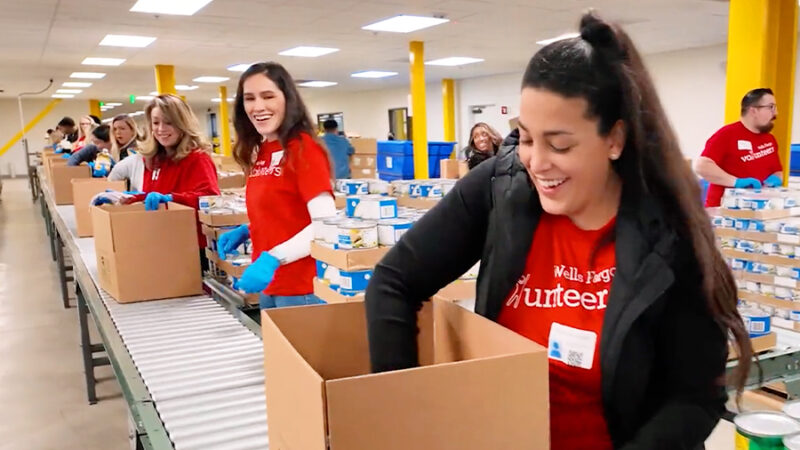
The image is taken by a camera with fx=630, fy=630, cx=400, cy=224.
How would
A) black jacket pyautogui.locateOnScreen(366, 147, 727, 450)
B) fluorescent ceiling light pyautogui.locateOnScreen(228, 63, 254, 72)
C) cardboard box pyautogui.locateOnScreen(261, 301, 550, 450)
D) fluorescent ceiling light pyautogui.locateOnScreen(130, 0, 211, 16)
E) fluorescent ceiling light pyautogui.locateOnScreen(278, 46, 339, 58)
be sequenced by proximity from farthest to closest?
fluorescent ceiling light pyautogui.locateOnScreen(228, 63, 254, 72)
fluorescent ceiling light pyautogui.locateOnScreen(278, 46, 339, 58)
fluorescent ceiling light pyautogui.locateOnScreen(130, 0, 211, 16)
black jacket pyautogui.locateOnScreen(366, 147, 727, 450)
cardboard box pyautogui.locateOnScreen(261, 301, 550, 450)

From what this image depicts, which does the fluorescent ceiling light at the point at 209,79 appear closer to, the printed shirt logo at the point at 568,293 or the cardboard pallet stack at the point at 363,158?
the cardboard pallet stack at the point at 363,158

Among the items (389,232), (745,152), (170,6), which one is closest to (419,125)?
(170,6)

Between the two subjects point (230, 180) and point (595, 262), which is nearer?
point (595, 262)

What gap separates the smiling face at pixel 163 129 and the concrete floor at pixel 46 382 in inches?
63.8

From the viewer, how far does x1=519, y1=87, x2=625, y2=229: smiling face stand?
2.98 ft

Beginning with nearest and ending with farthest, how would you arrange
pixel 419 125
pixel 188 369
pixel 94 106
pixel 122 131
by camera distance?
pixel 188 369, pixel 122 131, pixel 419 125, pixel 94 106

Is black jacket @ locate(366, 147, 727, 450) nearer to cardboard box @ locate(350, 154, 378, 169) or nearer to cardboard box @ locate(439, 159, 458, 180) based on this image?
cardboard box @ locate(439, 159, 458, 180)

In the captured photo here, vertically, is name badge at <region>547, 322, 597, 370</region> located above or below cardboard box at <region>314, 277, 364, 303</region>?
above

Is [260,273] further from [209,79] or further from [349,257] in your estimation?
[209,79]

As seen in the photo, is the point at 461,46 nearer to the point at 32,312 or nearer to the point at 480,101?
the point at 480,101

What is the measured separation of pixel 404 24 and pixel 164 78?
5951mm

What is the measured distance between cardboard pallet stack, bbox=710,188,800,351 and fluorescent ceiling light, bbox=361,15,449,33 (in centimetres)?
541

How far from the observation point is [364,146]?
9594mm

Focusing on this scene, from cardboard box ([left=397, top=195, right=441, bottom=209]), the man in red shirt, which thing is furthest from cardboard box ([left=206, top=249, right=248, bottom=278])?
the man in red shirt
